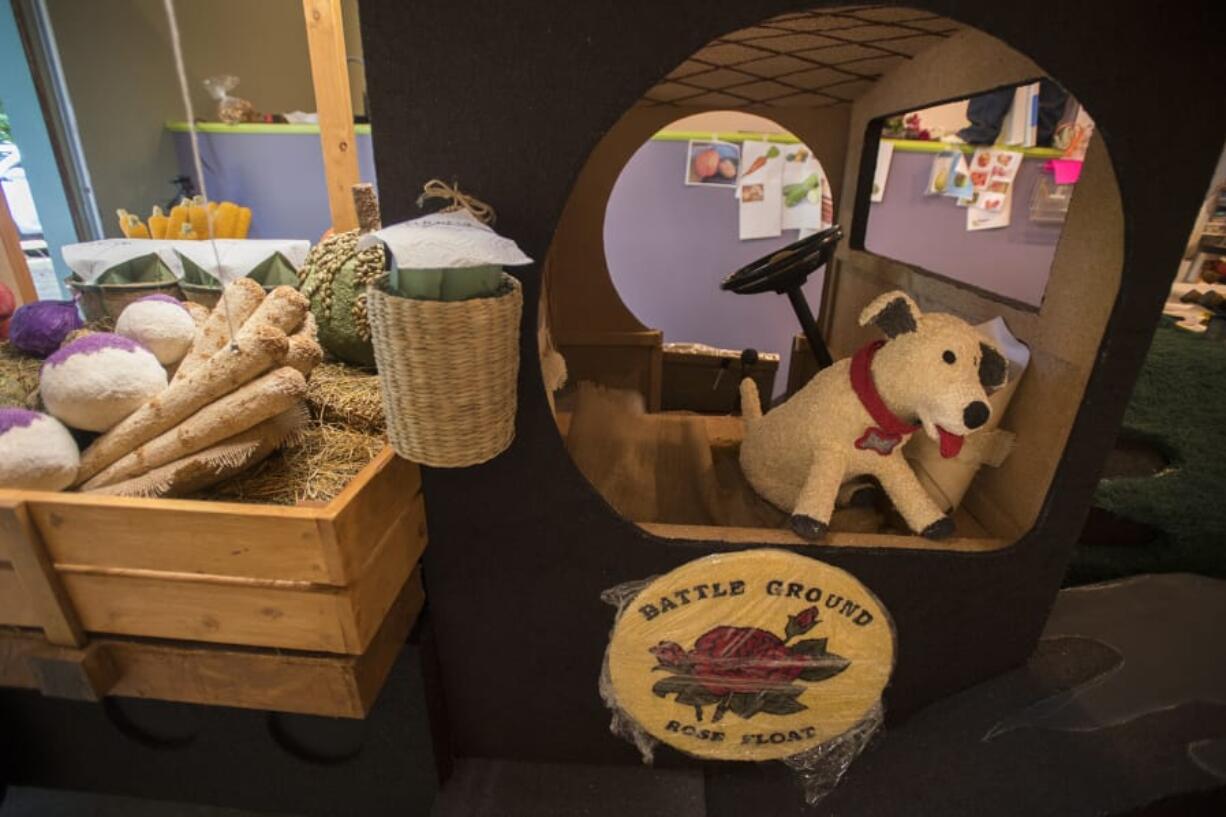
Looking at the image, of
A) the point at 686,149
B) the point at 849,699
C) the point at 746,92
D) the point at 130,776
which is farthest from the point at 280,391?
the point at 686,149

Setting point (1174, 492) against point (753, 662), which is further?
point (1174, 492)

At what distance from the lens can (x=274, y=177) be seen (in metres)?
2.53

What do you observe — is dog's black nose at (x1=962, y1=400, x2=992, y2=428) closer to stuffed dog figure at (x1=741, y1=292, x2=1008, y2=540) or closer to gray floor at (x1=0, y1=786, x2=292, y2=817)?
stuffed dog figure at (x1=741, y1=292, x2=1008, y2=540)

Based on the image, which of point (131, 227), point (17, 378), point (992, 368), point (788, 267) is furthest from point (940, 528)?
point (131, 227)

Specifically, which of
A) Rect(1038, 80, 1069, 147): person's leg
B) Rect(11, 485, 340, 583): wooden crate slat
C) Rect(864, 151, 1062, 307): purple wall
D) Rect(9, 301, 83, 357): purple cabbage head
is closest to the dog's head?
Rect(11, 485, 340, 583): wooden crate slat

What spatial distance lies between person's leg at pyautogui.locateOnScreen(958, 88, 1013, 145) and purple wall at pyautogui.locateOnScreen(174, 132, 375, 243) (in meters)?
2.49

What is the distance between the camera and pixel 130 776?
109 cm

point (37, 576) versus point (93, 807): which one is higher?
point (37, 576)

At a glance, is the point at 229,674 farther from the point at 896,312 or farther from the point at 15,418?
the point at 896,312

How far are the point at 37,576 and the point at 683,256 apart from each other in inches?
96.6

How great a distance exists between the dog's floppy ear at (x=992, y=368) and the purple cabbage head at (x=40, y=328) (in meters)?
1.35

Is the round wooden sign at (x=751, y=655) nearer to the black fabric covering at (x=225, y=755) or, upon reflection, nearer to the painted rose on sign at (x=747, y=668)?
the painted rose on sign at (x=747, y=668)

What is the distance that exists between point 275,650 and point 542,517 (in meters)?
0.36

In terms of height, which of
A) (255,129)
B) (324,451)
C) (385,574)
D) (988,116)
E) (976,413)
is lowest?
(385,574)
